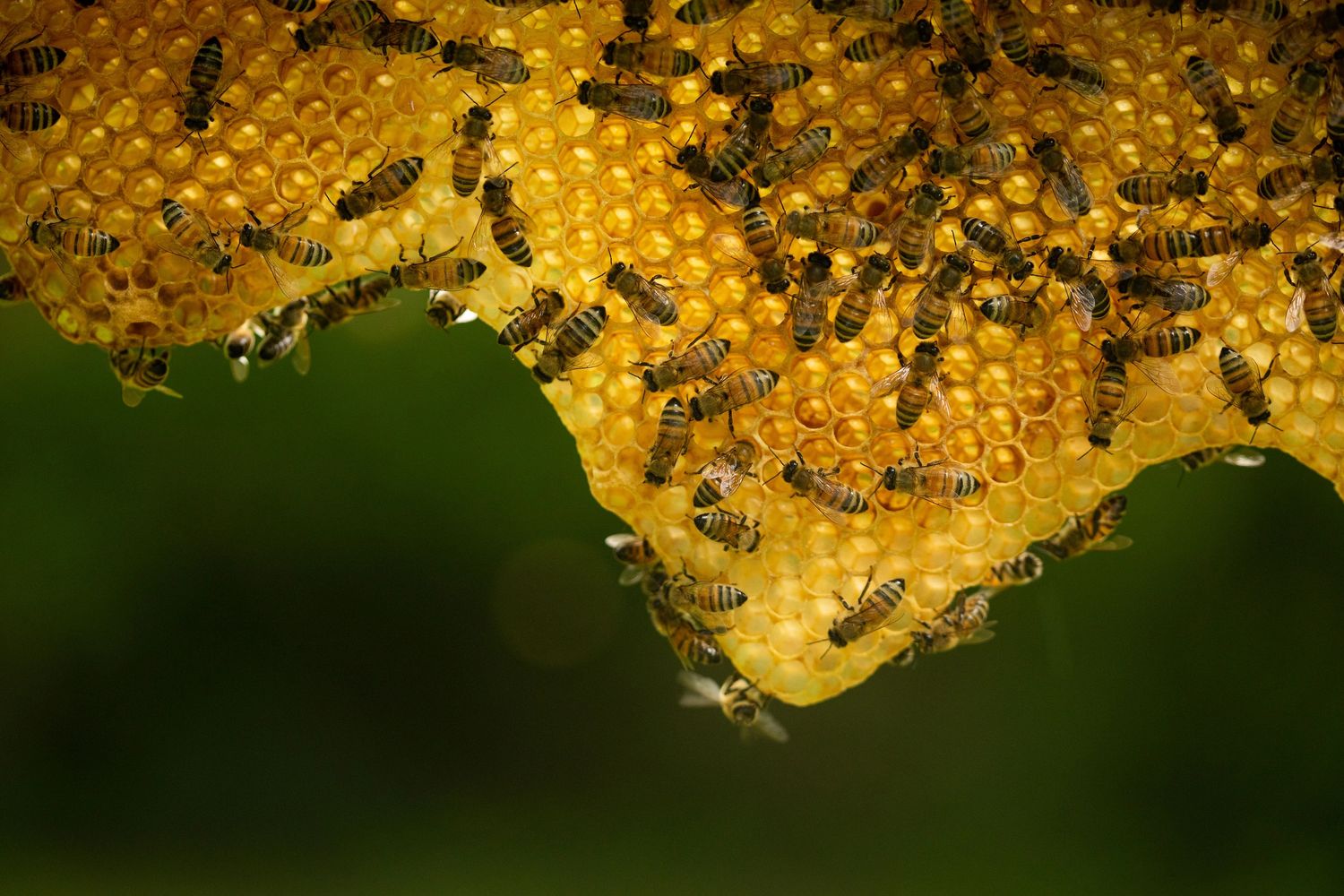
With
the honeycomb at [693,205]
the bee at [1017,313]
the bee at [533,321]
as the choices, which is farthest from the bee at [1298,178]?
the bee at [533,321]

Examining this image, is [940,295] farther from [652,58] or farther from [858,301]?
[652,58]

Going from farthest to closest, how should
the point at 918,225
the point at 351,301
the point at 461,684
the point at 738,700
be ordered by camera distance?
the point at 461,684, the point at 738,700, the point at 351,301, the point at 918,225

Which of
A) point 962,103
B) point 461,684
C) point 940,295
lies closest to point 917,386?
point 940,295

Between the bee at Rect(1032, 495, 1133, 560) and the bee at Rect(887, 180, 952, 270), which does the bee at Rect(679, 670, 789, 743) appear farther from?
the bee at Rect(887, 180, 952, 270)

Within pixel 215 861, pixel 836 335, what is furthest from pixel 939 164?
pixel 215 861

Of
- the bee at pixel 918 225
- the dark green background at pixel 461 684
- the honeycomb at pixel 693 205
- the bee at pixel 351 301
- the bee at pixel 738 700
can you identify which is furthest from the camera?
the dark green background at pixel 461 684

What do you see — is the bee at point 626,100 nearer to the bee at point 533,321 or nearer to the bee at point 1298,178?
the bee at point 533,321
